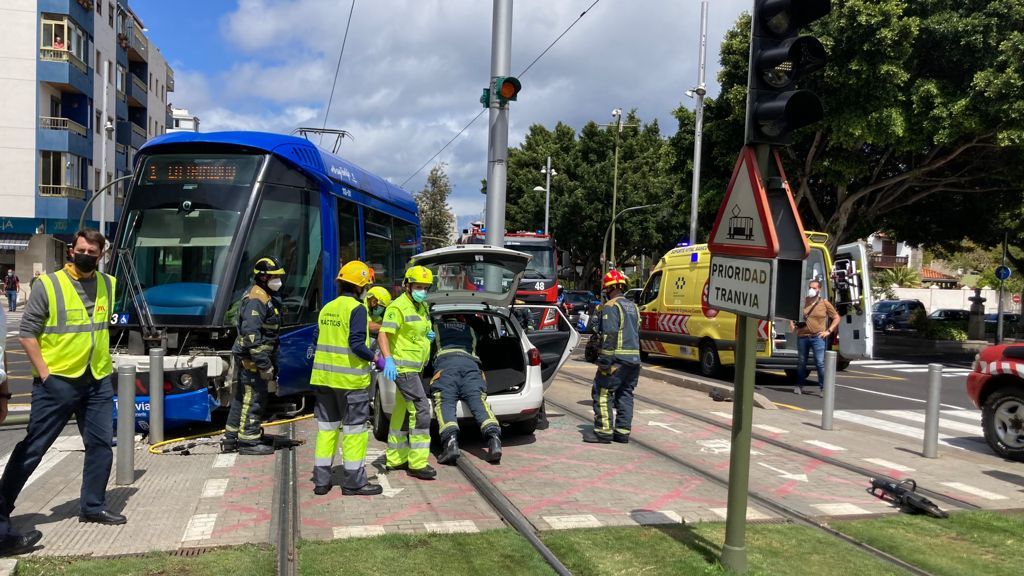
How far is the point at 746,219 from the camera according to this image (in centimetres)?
464

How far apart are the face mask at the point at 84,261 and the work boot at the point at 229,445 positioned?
2834mm

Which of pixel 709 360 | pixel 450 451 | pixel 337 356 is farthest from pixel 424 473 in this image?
pixel 709 360

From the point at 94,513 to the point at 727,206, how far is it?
14.8 feet

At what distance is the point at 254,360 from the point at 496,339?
2629 mm

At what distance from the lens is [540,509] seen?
6055 mm

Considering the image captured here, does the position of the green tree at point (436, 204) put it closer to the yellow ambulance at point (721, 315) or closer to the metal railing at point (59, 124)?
the metal railing at point (59, 124)

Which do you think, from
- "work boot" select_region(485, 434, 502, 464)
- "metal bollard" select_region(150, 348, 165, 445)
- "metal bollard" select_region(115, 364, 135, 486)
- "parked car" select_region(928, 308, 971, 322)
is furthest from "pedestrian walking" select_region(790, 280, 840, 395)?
"parked car" select_region(928, 308, 971, 322)

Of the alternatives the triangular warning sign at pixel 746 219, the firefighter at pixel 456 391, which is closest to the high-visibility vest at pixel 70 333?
the firefighter at pixel 456 391

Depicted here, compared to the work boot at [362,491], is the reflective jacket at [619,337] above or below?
above

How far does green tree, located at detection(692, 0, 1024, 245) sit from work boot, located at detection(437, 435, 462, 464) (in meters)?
15.6

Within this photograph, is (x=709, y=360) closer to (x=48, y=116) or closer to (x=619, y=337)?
(x=619, y=337)

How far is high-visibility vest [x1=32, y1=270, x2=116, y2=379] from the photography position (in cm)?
510

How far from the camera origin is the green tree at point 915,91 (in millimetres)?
18969

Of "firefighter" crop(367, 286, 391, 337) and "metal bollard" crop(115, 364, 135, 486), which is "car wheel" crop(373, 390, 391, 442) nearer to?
"firefighter" crop(367, 286, 391, 337)
